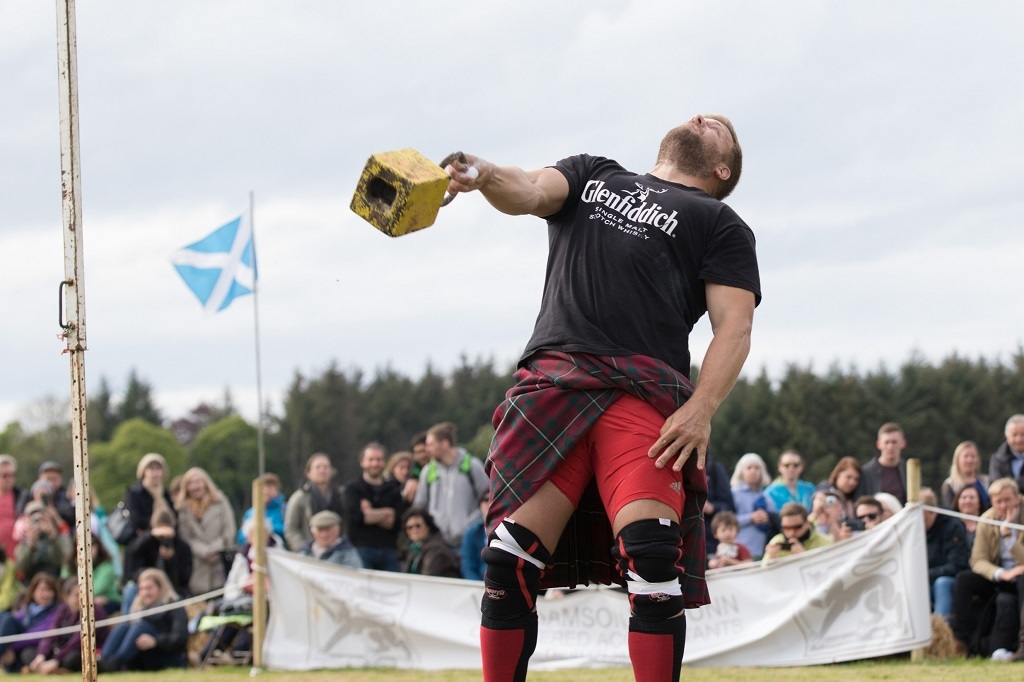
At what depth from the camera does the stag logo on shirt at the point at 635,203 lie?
3729mm

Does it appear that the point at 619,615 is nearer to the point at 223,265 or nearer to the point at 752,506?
the point at 752,506

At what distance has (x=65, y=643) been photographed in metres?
9.35

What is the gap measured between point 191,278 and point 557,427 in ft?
23.8

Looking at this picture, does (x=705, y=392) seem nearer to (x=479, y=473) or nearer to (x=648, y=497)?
(x=648, y=497)

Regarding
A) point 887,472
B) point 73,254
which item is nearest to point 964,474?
point 887,472

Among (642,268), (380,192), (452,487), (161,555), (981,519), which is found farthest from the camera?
(161,555)

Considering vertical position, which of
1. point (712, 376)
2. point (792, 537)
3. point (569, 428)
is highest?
point (712, 376)

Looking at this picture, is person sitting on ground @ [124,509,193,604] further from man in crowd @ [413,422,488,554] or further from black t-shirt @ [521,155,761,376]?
black t-shirt @ [521,155,761,376]

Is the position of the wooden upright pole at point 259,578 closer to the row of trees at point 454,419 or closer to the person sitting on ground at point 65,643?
the person sitting on ground at point 65,643

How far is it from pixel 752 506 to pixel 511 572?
5.85m

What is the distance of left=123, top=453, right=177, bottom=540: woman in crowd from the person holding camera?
2.01ft

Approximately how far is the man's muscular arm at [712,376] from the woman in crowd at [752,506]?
5.21 meters

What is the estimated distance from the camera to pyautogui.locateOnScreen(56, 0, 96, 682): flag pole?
372 cm

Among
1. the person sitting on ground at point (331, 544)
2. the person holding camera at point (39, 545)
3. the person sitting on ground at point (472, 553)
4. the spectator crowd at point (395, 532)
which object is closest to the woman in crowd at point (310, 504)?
the spectator crowd at point (395, 532)
